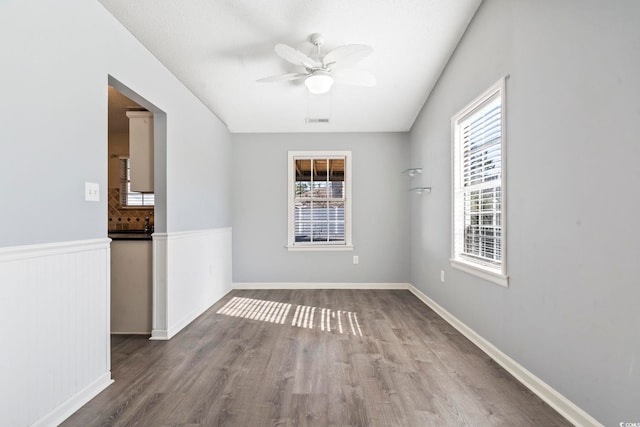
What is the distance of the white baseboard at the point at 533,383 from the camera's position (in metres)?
1.62

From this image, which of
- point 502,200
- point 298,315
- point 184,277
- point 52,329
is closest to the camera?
point 52,329

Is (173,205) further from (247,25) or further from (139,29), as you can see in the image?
(247,25)

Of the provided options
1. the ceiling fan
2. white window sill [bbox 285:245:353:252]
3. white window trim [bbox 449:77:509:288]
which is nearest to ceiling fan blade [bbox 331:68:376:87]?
the ceiling fan

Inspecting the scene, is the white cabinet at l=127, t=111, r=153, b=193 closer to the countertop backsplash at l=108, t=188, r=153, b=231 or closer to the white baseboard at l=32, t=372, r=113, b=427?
the white baseboard at l=32, t=372, r=113, b=427

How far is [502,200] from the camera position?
2332mm

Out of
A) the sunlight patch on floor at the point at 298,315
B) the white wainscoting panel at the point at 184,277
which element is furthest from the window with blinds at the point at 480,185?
the white wainscoting panel at the point at 184,277

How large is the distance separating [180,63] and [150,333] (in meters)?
2.54

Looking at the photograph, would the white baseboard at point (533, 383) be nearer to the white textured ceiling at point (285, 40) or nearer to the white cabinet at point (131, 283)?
the white textured ceiling at point (285, 40)

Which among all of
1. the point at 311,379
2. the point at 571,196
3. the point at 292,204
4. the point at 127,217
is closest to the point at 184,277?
the point at 311,379

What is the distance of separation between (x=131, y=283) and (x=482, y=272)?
10.1ft

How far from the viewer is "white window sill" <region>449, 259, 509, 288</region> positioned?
7.55 ft

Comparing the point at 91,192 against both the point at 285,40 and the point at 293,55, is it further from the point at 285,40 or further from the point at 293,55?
the point at 285,40

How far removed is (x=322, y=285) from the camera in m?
4.98

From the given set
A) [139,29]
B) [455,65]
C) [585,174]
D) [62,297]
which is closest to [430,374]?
[585,174]
